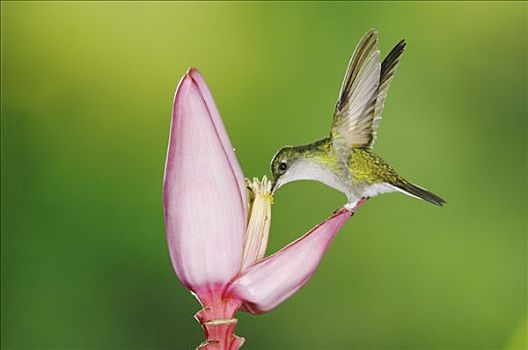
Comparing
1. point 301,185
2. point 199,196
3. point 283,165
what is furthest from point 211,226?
point 301,185

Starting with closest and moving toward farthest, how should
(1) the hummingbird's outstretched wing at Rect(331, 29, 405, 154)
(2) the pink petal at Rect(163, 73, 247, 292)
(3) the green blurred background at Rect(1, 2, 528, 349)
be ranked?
1. (2) the pink petal at Rect(163, 73, 247, 292)
2. (1) the hummingbird's outstretched wing at Rect(331, 29, 405, 154)
3. (3) the green blurred background at Rect(1, 2, 528, 349)

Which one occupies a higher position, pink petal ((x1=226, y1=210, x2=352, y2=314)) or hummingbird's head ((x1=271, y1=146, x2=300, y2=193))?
hummingbird's head ((x1=271, y1=146, x2=300, y2=193))

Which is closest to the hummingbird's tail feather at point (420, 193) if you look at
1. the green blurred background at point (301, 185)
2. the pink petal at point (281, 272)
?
the pink petal at point (281, 272)

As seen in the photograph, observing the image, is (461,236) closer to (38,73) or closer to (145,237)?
(145,237)

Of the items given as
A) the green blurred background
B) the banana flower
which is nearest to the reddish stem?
the banana flower

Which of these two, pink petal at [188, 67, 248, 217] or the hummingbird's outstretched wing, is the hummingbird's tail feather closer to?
the hummingbird's outstretched wing

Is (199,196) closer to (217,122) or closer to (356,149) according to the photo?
(217,122)
